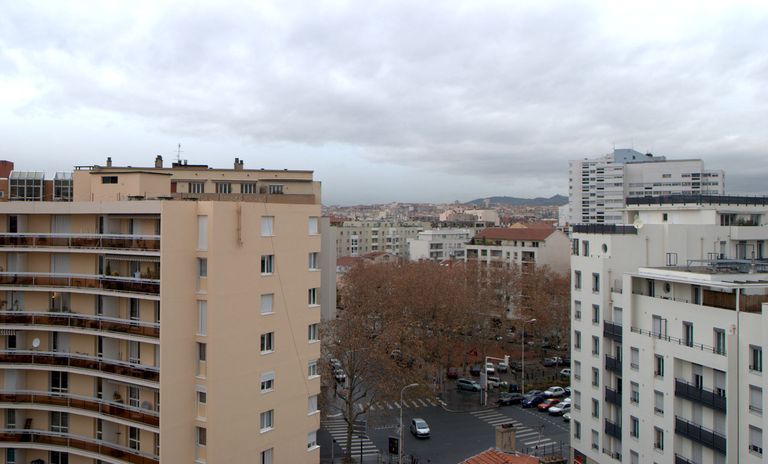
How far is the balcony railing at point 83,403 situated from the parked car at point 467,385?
37.9 meters

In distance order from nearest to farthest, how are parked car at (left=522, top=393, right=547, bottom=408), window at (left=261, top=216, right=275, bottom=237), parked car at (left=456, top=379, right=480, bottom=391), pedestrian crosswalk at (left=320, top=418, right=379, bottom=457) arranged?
window at (left=261, top=216, right=275, bottom=237), pedestrian crosswalk at (left=320, top=418, right=379, bottom=457), parked car at (left=522, top=393, right=547, bottom=408), parked car at (left=456, top=379, right=480, bottom=391)

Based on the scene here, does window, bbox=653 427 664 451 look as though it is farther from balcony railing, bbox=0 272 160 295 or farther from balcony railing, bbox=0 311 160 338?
balcony railing, bbox=0 272 160 295

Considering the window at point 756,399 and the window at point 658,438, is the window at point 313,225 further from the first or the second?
the window at point 756,399

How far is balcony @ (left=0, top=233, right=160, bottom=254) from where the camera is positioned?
23.2 meters

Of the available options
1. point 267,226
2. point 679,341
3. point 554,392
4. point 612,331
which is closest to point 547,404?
point 554,392

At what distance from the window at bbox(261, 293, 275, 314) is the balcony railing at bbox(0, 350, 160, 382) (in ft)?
14.8

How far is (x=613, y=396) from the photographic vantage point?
32344 millimetres

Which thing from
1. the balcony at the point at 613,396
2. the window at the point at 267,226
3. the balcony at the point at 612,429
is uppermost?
the window at the point at 267,226

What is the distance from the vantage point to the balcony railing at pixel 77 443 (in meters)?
23.5

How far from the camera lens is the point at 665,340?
28.2 meters

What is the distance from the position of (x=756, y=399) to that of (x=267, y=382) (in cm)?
1863

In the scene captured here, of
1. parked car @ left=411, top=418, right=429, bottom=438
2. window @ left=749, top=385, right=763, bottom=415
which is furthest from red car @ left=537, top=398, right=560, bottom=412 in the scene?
window @ left=749, top=385, right=763, bottom=415

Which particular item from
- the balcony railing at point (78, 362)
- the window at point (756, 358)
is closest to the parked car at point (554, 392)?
the window at point (756, 358)

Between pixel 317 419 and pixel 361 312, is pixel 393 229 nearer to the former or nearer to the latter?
pixel 361 312
